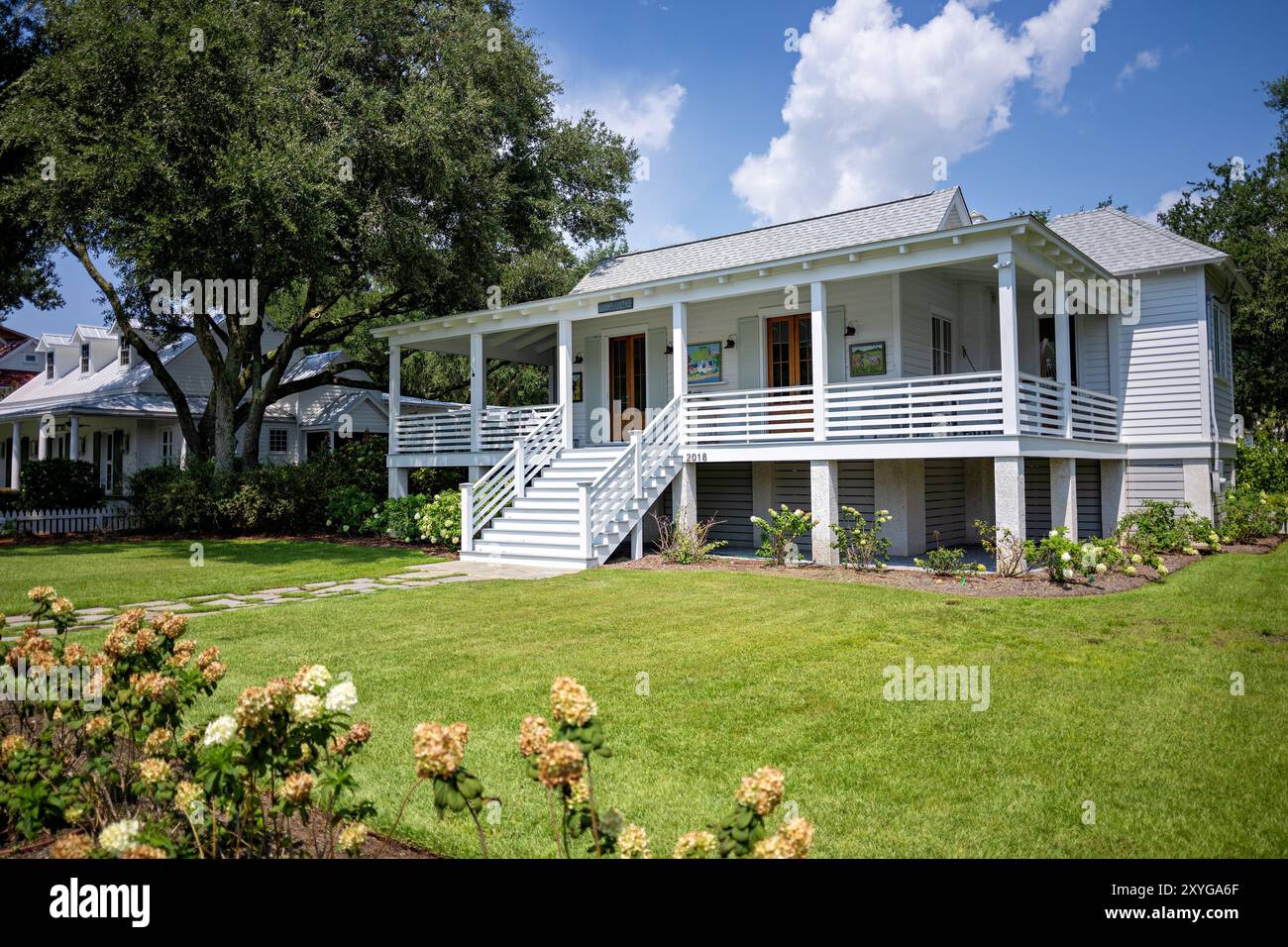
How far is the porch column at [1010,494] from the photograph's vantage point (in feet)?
38.7

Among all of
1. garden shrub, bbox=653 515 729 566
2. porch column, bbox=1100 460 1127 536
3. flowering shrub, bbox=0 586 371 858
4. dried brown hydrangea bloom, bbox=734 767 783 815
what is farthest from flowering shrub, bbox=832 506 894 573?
A: dried brown hydrangea bloom, bbox=734 767 783 815

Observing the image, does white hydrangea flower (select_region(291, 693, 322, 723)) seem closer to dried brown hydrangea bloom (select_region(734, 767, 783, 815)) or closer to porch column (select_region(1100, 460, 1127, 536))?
dried brown hydrangea bloom (select_region(734, 767, 783, 815))

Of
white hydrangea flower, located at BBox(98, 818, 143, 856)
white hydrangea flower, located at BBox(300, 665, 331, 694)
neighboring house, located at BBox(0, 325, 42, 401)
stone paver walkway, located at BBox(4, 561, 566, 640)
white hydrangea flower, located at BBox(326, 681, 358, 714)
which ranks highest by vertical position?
neighboring house, located at BBox(0, 325, 42, 401)

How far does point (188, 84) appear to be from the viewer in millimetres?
15938

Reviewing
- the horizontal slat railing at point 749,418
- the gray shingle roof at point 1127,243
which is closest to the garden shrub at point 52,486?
the horizontal slat railing at point 749,418

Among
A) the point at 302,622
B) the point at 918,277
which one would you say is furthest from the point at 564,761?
the point at 918,277

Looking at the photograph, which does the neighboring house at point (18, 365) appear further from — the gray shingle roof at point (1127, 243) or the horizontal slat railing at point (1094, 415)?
the horizontal slat railing at point (1094, 415)

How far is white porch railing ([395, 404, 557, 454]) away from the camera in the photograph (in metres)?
18.4

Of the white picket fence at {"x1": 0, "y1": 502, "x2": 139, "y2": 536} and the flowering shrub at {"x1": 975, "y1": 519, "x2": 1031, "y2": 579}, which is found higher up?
the white picket fence at {"x1": 0, "y1": 502, "x2": 139, "y2": 536}

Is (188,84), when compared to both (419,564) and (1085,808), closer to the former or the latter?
(419,564)

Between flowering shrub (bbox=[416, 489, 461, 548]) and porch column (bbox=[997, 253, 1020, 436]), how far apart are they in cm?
1036

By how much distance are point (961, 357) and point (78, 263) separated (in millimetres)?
23338

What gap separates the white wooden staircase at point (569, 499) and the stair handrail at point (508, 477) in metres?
0.02

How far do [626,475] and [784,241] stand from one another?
691 centimetres
